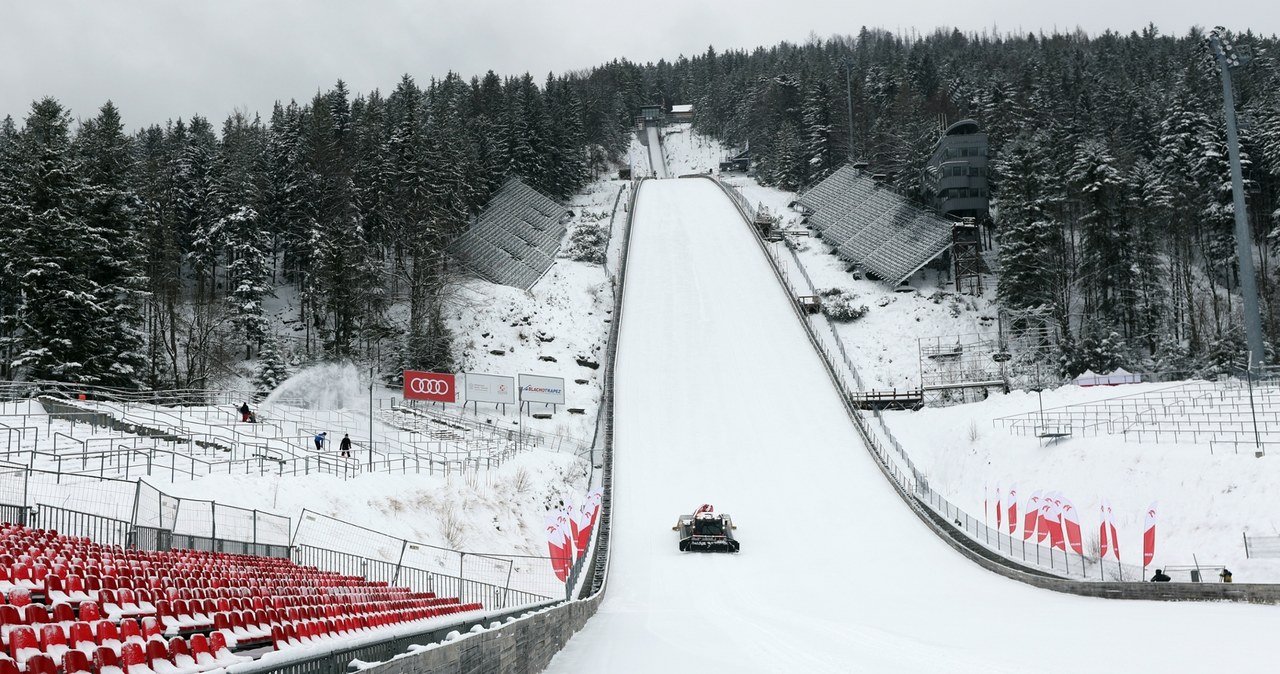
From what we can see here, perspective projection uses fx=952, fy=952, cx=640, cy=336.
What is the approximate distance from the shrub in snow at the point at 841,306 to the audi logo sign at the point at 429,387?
25242 mm

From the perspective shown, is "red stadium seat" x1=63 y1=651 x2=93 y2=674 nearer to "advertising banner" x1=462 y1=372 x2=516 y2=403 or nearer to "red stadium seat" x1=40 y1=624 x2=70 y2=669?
"red stadium seat" x1=40 y1=624 x2=70 y2=669

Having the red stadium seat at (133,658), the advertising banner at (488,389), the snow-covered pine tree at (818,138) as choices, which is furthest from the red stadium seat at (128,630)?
the snow-covered pine tree at (818,138)

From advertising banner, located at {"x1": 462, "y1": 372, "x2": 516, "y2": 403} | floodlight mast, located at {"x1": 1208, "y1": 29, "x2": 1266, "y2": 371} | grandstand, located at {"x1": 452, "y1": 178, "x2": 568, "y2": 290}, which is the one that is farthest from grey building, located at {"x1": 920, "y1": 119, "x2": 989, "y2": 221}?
advertising banner, located at {"x1": 462, "y1": 372, "x2": 516, "y2": 403}

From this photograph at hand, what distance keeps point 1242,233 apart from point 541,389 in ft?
114

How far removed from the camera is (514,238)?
70688 mm

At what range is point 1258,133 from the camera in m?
64.9

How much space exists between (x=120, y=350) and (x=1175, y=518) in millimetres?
41810

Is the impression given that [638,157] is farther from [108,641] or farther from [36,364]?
[108,641]

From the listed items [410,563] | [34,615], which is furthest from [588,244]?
[34,615]

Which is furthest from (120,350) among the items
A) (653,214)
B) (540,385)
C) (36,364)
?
(653,214)

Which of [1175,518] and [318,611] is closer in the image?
[318,611]

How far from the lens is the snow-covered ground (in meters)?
17.3

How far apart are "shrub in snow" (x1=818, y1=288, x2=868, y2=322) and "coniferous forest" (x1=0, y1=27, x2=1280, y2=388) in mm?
8855

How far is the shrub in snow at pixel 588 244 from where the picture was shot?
71438 mm
